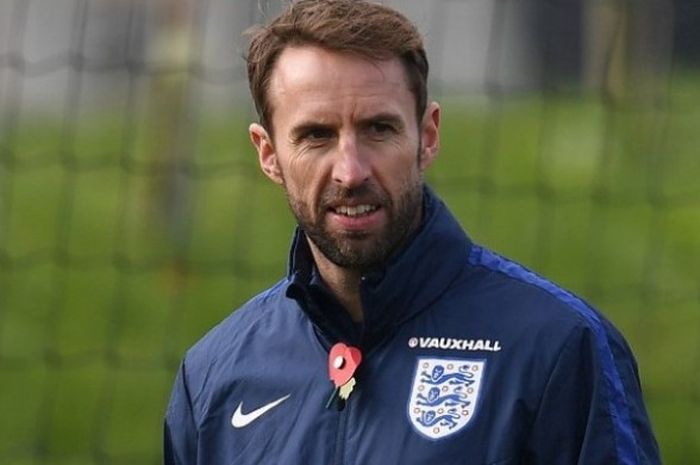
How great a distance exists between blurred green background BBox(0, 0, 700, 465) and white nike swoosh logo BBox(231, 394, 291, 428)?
2.71 meters

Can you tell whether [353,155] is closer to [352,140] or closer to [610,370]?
[352,140]

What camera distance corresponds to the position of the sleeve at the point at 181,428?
3.07m

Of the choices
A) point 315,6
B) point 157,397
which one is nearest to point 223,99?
point 157,397

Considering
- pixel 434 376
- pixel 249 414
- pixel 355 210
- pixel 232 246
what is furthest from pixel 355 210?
pixel 232 246

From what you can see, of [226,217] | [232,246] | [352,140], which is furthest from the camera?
[226,217]

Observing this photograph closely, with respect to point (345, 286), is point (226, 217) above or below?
below

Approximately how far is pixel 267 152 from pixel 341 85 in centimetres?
27

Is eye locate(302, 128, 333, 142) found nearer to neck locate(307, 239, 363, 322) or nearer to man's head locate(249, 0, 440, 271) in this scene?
man's head locate(249, 0, 440, 271)

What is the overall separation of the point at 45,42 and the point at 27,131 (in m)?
0.93

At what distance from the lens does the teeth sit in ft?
9.20

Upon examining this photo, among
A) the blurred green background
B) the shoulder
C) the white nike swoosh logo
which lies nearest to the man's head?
the shoulder

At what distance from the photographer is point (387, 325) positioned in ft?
9.37

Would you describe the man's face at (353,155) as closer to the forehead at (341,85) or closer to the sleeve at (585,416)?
the forehead at (341,85)

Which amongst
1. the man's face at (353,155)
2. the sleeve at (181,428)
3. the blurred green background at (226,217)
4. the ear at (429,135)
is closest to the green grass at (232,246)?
the blurred green background at (226,217)
